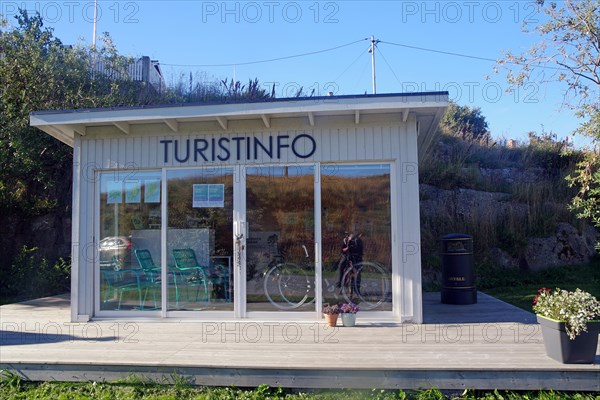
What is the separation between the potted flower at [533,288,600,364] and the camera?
4809 millimetres

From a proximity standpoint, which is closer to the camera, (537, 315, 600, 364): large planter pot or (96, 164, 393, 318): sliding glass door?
(537, 315, 600, 364): large planter pot

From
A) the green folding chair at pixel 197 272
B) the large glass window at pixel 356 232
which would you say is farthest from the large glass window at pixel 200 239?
the large glass window at pixel 356 232

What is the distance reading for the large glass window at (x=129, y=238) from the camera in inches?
299

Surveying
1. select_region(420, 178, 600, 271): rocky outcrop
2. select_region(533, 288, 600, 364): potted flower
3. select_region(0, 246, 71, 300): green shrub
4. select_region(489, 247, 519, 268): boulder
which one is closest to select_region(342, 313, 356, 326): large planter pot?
select_region(533, 288, 600, 364): potted flower

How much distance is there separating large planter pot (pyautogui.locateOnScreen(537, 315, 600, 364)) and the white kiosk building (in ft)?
7.06

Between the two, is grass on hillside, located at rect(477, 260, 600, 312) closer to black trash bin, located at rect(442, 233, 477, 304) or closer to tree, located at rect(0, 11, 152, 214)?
black trash bin, located at rect(442, 233, 477, 304)

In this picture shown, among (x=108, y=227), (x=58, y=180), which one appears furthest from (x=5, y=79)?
(x=108, y=227)

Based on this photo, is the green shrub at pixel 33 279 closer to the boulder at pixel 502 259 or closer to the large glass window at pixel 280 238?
the large glass window at pixel 280 238

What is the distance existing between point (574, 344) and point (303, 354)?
100 inches

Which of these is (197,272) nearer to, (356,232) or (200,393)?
(356,232)

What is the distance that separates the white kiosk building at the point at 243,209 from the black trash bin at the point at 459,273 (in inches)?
79.8

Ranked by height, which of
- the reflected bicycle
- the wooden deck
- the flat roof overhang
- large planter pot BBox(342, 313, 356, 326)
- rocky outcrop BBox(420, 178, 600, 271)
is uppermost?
the flat roof overhang

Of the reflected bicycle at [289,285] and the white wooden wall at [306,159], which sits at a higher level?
the white wooden wall at [306,159]

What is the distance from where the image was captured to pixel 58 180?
43.3 feet
